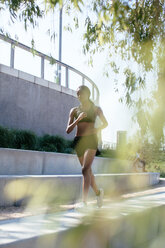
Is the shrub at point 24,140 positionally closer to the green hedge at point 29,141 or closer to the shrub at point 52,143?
the green hedge at point 29,141

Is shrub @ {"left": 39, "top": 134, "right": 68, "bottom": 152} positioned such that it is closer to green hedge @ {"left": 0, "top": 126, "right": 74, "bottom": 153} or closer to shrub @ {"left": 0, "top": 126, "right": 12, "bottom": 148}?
green hedge @ {"left": 0, "top": 126, "right": 74, "bottom": 153}

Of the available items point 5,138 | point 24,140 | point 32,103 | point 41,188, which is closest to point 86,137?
point 41,188

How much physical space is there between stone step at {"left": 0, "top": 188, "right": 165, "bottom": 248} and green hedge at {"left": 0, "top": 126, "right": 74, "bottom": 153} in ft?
20.0

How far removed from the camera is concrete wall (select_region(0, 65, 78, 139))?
11.1 m

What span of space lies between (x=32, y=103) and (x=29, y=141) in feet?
8.21

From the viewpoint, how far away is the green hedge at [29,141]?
938 centimetres

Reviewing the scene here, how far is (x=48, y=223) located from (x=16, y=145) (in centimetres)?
721

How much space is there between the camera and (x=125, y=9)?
555 cm

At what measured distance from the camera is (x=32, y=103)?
40.4 feet

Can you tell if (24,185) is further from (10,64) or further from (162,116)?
(10,64)

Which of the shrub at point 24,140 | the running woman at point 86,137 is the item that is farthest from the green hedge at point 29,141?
the running woman at point 86,137

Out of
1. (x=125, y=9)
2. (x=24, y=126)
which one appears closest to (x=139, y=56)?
(x=125, y=9)

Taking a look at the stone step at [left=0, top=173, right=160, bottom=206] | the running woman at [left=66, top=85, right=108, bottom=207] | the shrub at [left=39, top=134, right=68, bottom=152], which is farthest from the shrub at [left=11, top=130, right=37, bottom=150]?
the running woman at [left=66, top=85, right=108, bottom=207]

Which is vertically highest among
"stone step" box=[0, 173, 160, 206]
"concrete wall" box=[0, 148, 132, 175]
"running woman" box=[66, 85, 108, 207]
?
"running woman" box=[66, 85, 108, 207]
